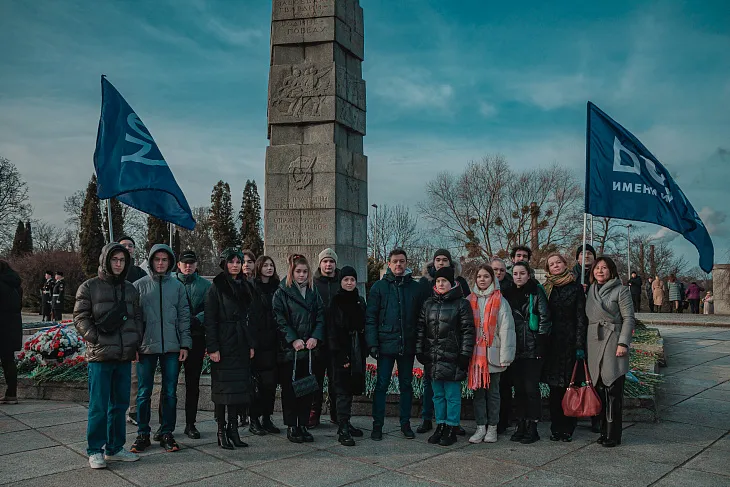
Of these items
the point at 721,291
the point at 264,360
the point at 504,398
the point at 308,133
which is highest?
the point at 308,133

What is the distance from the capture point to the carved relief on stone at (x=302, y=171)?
9312 millimetres

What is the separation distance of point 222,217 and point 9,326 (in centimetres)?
5260

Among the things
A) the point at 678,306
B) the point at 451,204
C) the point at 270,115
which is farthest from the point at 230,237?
the point at 270,115

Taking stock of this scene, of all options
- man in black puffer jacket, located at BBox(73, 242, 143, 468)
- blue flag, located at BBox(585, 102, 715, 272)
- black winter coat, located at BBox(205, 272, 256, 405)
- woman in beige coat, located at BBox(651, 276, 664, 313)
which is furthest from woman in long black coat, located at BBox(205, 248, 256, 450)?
woman in beige coat, located at BBox(651, 276, 664, 313)

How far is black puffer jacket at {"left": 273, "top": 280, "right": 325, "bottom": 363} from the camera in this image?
18.5 feet

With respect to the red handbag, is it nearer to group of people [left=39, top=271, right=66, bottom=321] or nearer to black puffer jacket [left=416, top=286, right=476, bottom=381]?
black puffer jacket [left=416, top=286, right=476, bottom=381]

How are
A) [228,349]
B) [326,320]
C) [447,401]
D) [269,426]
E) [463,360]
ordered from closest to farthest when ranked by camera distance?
[228,349]
[463,360]
[447,401]
[326,320]
[269,426]

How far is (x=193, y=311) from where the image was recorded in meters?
5.91

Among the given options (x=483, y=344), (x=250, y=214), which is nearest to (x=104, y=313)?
(x=483, y=344)

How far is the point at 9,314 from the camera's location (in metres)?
7.18

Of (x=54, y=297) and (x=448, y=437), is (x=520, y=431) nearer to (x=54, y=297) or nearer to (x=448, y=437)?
(x=448, y=437)

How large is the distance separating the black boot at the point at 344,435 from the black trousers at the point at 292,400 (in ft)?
1.16

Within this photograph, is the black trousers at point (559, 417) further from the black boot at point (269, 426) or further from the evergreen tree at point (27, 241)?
the evergreen tree at point (27, 241)

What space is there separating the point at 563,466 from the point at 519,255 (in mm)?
2391
